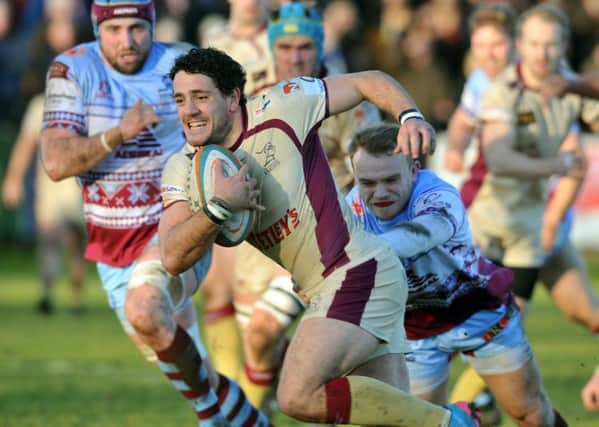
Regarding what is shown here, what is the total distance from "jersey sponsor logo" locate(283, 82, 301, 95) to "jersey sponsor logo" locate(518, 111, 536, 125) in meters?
3.34

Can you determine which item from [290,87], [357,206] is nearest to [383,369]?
[357,206]

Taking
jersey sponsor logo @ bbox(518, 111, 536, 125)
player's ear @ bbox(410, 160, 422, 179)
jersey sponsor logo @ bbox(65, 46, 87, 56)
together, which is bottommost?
jersey sponsor logo @ bbox(518, 111, 536, 125)

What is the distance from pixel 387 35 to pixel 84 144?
12831 mm

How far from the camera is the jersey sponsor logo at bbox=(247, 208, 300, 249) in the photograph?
588 centimetres

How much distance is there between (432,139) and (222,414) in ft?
7.93

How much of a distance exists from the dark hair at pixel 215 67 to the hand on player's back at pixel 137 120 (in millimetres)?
1216

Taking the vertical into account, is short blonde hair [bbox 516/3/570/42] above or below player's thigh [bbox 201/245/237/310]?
above

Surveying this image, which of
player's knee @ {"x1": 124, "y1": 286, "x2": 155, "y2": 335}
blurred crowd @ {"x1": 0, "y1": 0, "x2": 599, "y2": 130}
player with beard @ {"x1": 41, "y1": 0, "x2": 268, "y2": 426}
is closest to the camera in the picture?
player's knee @ {"x1": 124, "y1": 286, "x2": 155, "y2": 335}

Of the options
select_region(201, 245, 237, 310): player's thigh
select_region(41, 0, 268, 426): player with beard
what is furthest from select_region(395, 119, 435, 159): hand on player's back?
select_region(201, 245, 237, 310): player's thigh

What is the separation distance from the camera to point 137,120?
7.18m

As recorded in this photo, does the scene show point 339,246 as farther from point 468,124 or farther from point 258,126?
point 468,124

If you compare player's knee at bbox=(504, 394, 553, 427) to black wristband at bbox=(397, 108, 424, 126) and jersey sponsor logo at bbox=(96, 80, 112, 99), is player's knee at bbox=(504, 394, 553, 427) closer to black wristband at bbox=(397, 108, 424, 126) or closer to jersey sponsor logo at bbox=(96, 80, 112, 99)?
black wristband at bbox=(397, 108, 424, 126)

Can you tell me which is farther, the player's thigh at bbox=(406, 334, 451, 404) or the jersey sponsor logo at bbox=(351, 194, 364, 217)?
the player's thigh at bbox=(406, 334, 451, 404)

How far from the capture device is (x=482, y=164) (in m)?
9.47
